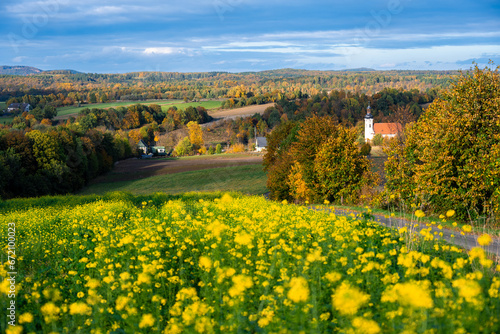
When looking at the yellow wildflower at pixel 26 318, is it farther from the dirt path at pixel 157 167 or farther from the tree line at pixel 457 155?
the dirt path at pixel 157 167

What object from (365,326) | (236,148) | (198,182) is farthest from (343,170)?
(236,148)

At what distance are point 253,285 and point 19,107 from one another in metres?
122

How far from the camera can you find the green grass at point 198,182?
5247cm

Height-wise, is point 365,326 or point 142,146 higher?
point 365,326

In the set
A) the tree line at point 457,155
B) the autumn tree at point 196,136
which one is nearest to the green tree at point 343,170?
the tree line at point 457,155

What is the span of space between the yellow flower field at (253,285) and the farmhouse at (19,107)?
113544mm

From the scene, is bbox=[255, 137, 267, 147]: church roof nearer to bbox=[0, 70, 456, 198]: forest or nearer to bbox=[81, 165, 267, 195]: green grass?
bbox=[0, 70, 456, 198]: forest

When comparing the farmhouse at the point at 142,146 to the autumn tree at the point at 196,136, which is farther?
the autumn tree at the point at 196,136

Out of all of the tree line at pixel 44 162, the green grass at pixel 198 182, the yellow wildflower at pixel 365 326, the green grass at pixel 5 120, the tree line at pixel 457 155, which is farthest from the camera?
the green grass at pixel 5 120

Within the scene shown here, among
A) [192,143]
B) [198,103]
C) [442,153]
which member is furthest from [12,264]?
[198,103]

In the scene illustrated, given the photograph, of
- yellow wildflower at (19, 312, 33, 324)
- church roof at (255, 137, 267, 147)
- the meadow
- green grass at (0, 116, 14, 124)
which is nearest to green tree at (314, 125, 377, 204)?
yellow wildflower at (19, 312, 33, 324)

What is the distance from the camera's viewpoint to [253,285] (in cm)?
531

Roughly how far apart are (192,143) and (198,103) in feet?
196

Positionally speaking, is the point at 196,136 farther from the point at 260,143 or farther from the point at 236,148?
the point at 260,143
